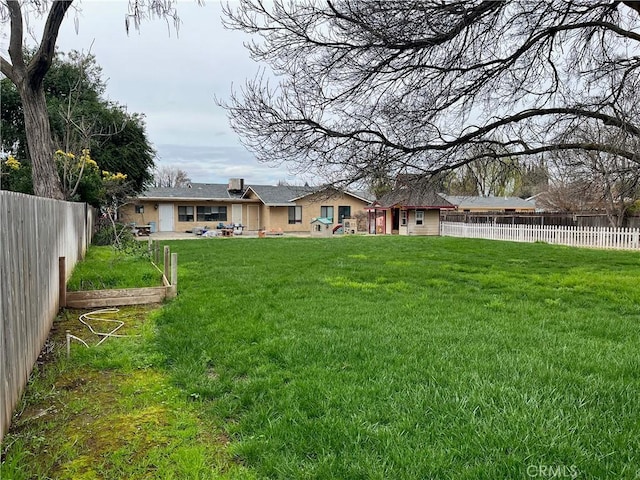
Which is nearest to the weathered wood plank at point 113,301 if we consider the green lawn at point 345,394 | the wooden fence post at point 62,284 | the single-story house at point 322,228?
the wooden fence post at point 62,284

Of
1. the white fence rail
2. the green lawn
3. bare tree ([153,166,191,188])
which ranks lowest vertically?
the green lawn

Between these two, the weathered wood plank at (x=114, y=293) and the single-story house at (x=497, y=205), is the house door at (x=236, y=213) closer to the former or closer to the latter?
the single-story house at (x=497, y=205)

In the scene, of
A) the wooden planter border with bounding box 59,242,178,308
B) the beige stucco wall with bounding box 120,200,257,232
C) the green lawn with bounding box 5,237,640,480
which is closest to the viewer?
the green lawn with bounding box 5,237,640,480

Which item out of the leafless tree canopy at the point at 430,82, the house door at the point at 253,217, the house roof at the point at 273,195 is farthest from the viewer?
the house door at the point at 253,217

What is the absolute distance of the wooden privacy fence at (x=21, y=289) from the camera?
8.29ft

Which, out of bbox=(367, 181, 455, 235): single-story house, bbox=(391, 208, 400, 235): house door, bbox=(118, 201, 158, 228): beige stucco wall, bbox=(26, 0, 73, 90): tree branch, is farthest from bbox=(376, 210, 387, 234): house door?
bbox=(26, 0, 73, 90): tree branch

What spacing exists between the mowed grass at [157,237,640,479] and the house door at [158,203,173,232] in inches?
973

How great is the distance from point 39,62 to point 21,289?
787cm

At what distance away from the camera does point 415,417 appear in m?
2.57

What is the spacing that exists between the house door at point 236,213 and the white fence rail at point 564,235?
16.7 meters

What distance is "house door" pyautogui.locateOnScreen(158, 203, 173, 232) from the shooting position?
30.0m

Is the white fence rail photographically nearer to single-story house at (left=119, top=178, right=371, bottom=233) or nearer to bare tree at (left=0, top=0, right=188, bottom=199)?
single-story house at (left=119, top=178, right=371, bottom=233)

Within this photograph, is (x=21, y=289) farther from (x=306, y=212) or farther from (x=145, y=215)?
(x=306, y=212)

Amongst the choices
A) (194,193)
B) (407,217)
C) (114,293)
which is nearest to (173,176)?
(194,193)
